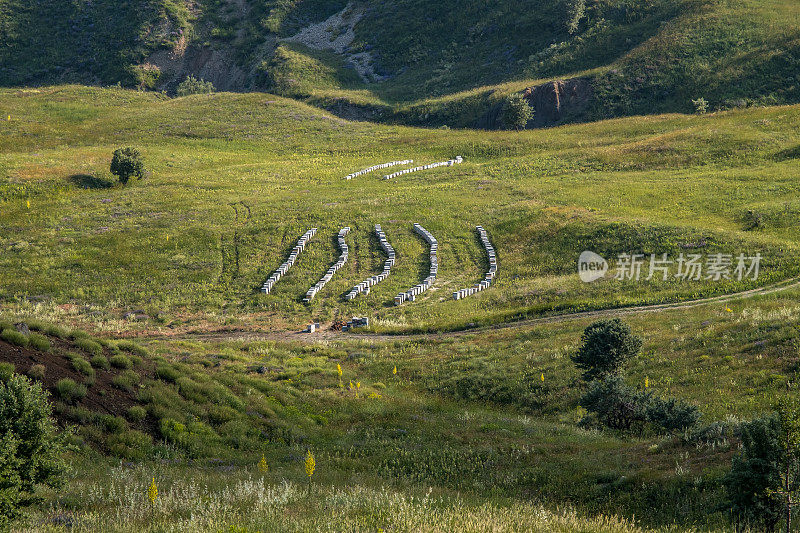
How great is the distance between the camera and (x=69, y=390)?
22125 mm

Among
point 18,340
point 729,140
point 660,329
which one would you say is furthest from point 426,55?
point 18,340

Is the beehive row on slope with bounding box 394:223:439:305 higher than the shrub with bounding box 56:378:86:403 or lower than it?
higher

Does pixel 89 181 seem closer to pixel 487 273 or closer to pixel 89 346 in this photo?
pixel 487 273

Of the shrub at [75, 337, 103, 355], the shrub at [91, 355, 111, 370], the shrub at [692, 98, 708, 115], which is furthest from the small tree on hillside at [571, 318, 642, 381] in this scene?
the shrub at [692, 98, 708, 115]

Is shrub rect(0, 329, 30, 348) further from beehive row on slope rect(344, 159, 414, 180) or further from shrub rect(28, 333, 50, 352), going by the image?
beehive row on slope rect(344, 159, 414, 180)

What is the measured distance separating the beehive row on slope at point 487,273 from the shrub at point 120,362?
27645 millimetres

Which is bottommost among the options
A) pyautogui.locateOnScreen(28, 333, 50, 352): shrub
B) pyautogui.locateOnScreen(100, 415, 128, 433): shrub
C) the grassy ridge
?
pyautogui.locateOnScreen(100, 415, 128, 433): shrub

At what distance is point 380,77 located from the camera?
146 meters

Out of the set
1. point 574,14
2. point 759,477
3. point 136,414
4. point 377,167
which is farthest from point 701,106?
point 136,414

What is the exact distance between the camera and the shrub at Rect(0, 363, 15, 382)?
67.1ft

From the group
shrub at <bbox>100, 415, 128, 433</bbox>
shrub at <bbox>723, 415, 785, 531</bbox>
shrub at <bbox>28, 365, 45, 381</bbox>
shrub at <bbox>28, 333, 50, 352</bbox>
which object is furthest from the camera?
shrub at <bbox>28, 333, 50, 352</bbox>

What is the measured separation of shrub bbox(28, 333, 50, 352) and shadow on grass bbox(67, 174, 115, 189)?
5816cm

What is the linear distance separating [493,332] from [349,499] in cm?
2777

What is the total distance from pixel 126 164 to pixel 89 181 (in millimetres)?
4752
